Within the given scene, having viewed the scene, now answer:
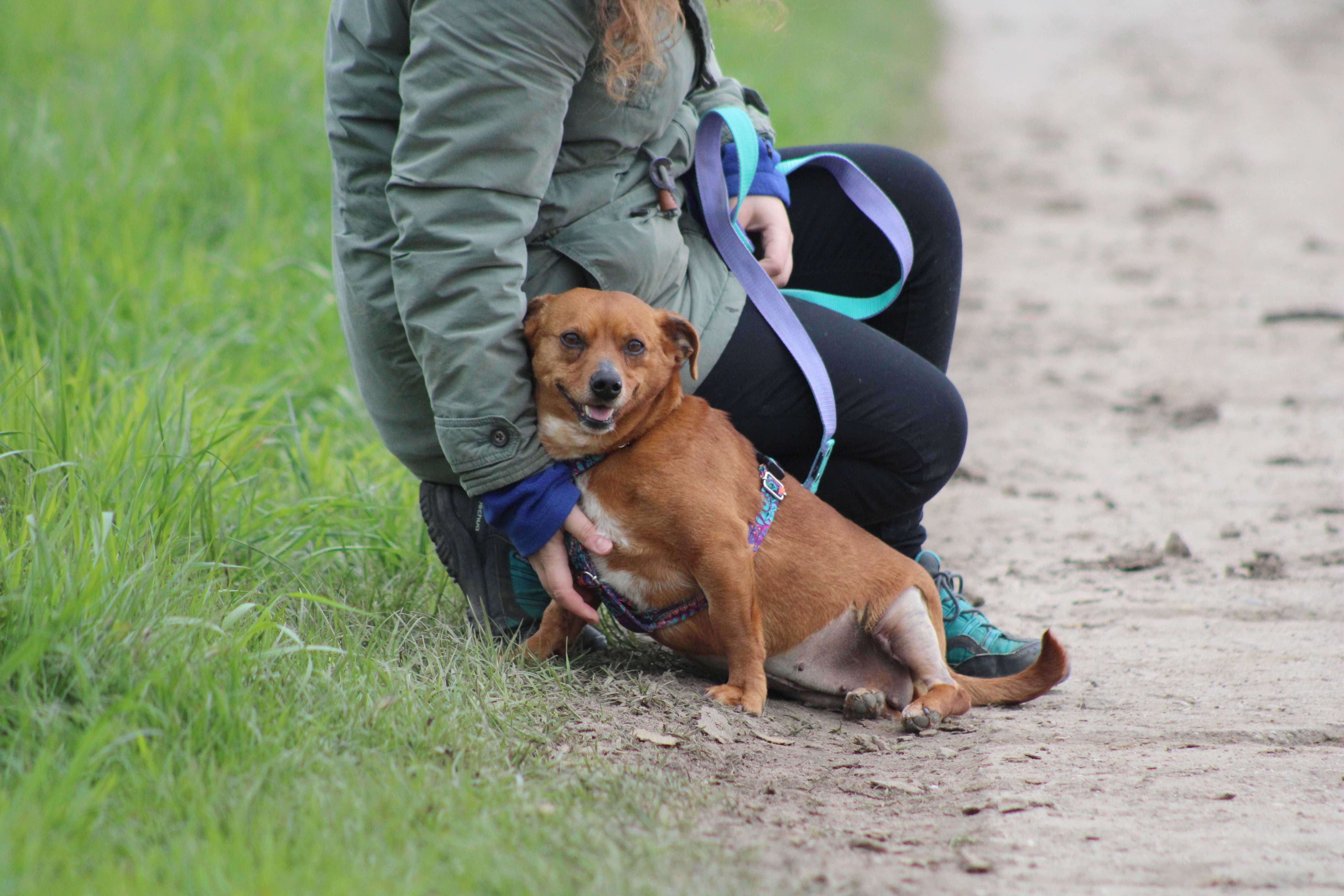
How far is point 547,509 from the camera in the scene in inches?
96.8

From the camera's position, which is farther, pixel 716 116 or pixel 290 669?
pixel 716 116

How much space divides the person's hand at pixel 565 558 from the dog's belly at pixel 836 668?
408mm

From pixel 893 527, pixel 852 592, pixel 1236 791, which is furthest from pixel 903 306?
pixel 1236 791

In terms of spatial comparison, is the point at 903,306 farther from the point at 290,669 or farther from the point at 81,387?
the point at 81,387

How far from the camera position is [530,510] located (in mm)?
2457

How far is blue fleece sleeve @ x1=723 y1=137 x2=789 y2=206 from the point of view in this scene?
2.86 meters

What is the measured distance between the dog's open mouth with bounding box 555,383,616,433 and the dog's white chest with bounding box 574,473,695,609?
5.3 inches

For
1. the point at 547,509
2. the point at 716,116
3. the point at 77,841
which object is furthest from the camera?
the point at 716,116

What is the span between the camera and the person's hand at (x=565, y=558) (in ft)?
8.21

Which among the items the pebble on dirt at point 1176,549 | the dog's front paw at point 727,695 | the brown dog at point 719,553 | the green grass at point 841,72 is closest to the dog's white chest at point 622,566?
the brown dog at point 719,553

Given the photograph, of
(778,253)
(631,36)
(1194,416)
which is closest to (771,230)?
(778,253)

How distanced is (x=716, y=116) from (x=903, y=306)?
70 cm

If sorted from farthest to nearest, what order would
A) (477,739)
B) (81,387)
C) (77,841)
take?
(81,387)
(477,739)
(77,841)

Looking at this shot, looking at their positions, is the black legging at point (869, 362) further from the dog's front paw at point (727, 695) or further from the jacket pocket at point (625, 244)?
the dog's front paw at point (727, 695)
